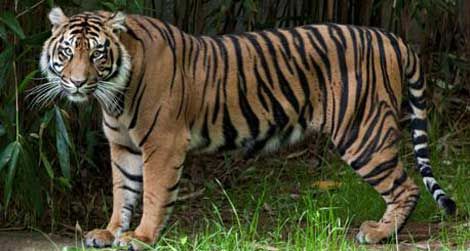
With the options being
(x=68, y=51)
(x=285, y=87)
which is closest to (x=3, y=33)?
(x=68, y=51)

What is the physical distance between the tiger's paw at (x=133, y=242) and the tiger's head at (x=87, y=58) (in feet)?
2.10

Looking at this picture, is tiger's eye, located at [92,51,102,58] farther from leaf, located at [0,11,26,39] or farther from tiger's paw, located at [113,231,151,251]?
tiger's paw, located at [113,231,151,251]

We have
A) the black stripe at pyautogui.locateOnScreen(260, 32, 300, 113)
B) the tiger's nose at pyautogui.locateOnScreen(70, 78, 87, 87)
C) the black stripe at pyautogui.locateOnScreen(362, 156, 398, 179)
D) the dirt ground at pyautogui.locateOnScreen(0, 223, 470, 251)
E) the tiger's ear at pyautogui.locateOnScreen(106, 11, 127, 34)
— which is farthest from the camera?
the black stripe at pyautogui.locateOnScreen(260, 32, 300, 113)

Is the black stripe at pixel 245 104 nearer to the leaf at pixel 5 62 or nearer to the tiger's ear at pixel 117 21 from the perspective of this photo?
the tiger's ear at pixel 117 21

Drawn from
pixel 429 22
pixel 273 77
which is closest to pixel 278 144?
pixel 273 77

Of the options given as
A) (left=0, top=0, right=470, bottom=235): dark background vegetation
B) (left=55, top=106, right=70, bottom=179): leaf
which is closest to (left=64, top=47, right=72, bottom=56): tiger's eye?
(left=0, top=0, right=470, bottom=235): dark background vegetation

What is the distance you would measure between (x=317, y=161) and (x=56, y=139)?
2270mm

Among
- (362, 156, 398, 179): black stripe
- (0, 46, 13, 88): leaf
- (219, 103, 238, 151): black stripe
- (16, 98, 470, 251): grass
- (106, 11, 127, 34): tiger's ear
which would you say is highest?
(106, 11, 127, 34): tiger's ear

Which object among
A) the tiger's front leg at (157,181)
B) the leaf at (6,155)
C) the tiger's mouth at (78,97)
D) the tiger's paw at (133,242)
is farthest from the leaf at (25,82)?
the tiger's paw at (133,242)

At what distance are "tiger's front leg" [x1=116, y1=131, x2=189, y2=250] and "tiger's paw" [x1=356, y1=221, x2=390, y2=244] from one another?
97 cm

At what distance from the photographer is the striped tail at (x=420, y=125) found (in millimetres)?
6020

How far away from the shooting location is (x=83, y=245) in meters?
5.61

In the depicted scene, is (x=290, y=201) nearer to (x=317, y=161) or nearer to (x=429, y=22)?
(x=317, y=161)

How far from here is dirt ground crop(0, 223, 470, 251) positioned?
5.68 metres
